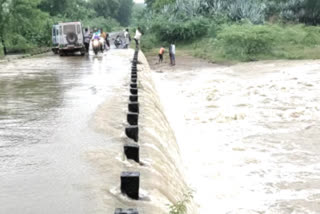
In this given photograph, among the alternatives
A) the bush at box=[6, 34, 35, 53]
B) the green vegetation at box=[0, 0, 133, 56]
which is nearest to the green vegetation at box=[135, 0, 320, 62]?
the green vegetation at box=[0, 0, 133, 56]

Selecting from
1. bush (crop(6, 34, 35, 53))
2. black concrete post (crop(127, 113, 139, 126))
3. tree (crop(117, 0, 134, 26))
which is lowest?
bush (crop(6, 34, 35, 53))

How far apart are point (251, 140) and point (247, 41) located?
2183 centimetres

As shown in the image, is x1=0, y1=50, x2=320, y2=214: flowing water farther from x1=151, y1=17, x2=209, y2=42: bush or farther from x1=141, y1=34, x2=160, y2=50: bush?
x1=151, y1=17, x2=209, y2=42: bush

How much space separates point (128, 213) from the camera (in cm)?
362

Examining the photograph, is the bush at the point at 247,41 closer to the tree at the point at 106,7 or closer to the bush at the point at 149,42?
the bush at the point at 149,42

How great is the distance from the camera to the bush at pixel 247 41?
32.0 m

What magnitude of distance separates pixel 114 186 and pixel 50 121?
3.54m

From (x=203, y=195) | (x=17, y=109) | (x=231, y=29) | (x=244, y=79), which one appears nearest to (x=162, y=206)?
(x=203, y=195)

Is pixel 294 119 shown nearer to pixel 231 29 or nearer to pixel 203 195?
pixel 203 195

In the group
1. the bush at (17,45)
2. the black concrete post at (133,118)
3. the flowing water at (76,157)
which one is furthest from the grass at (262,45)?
the black concrete post at (133,118)

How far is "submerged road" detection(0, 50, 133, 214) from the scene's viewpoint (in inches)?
180

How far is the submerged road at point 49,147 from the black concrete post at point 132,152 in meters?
0.49

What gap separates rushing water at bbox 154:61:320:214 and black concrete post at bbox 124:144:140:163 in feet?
7.03

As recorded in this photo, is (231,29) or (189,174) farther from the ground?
(231,29)
